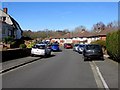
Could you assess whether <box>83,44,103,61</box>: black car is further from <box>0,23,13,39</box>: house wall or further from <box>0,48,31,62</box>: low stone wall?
<box>0,23,13,39</box>: house wall

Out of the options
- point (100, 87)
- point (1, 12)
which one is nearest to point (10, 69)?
point (100, 87)

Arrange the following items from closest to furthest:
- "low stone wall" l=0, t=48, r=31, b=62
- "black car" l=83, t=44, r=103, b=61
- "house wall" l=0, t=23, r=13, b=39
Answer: "low stone wall" l=0, t=48, r=31, b=62
"black car" l=83, t=44, r=103, b=61
"house wall" l=0, t=23, r=13, b=39

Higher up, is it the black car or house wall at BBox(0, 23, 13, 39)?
house wall at BBox(0, 23, 13, 39)

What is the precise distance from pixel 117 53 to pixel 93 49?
5.06 m

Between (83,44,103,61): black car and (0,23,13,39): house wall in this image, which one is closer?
(83,44,103,61): black car

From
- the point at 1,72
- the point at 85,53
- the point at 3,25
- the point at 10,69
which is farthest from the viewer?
the point at 3,25

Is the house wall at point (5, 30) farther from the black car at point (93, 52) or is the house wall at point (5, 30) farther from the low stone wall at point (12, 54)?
the black car at point (93, 52)

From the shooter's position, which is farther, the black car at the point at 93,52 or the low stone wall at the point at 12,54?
the black car at the point at 93,52

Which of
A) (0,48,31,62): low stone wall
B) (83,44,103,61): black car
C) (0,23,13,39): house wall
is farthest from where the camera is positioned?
(0,23,13,39): house wall

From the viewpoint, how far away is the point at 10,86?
12.1m

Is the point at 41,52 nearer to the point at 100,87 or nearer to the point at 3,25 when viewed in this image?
the point at 100,87

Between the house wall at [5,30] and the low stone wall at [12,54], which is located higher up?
the house wall at [5,30]

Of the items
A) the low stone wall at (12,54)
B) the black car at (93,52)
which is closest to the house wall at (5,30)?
the low stone wall at (12,54)

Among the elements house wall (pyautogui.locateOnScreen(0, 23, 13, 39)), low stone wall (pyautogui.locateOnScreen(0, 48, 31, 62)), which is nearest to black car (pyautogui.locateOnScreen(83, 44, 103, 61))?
low stone wall (pyautogui.locateOnScreen(0, 48, 31, 62))
